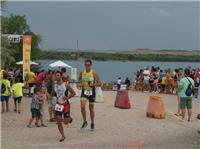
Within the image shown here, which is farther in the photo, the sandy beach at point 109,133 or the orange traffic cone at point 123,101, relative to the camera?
the orange traffic cone at point 123,101

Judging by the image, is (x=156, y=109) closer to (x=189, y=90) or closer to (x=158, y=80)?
(x=189, y=90)

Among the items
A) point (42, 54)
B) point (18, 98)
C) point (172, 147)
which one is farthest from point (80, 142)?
point (42, 54)

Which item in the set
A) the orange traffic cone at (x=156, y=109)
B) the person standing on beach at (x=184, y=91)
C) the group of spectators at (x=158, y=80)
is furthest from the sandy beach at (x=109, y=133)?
the group of spectators at (x=158, y=80)

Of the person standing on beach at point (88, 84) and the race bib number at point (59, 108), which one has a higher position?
the person standing on beach at point (88, 84)

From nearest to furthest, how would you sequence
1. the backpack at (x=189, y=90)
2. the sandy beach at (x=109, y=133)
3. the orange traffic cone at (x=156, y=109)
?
the sandy beach at (x=109, y=133) → the backpack at (x=189, y=90) → the orange traffic cone at (x=156, y=109)

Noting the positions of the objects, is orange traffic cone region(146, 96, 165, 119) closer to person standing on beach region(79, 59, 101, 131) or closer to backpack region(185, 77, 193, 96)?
backpack region(185, 77, 193, 96)

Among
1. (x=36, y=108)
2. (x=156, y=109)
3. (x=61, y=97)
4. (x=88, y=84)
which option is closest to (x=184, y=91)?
(x=156, y=109)

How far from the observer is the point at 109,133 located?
41.2 ft

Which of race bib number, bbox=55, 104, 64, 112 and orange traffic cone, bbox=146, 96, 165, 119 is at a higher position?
race bib number, bbox=55, 104, 64, 112

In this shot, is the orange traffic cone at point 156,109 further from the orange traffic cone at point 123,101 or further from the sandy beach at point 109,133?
the orange traffic cone at point 123,101

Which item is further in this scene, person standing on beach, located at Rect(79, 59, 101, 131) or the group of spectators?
the group of spectators

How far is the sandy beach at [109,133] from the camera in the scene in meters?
10.8

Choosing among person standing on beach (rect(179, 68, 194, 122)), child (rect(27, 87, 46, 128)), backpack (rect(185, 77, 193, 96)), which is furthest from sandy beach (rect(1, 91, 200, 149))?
backpack (rect(185, 77, 193, 96))

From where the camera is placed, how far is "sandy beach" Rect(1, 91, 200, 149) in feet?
35.5
